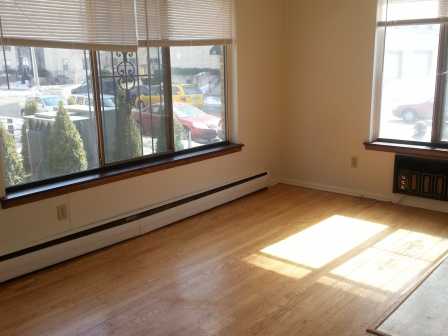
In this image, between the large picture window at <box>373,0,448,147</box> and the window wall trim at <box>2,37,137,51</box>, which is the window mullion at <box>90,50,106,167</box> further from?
the large picture window at <box>373,0,448,147</box>

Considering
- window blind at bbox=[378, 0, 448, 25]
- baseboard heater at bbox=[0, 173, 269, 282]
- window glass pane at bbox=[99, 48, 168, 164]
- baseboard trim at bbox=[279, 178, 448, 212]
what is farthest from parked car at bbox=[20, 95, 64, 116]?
window blind at bbox=[378, 0, 448, 25]

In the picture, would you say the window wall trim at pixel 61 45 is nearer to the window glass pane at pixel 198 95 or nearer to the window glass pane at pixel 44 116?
the window glass pane at pixel 44 116

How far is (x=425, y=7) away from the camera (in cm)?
405

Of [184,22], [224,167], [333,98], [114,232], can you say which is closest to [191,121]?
[224,167]

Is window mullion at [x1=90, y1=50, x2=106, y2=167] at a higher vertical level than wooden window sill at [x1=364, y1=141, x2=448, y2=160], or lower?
higher

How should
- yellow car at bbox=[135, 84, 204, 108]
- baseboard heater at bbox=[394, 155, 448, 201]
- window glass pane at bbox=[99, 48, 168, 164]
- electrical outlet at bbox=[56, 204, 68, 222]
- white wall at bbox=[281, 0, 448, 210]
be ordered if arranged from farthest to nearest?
white wall at bbox=[281, 0, 448, 210]
baseboard heater at bbox=[394, 155, 448, 201]
yellow car at bbox=[135, 84, 204, 108]
window glass pane at bbox=[99, 48, 168, 164]
electrical outlet at bbox=[56, 204, 68, 222]

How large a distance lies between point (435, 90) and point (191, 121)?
7.27 ft

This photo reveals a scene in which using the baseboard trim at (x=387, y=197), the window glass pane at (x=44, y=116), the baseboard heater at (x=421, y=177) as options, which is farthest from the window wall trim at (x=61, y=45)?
the baseboard heater at (x=421, y=177)

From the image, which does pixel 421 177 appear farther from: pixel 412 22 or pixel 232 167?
pixel 232 167

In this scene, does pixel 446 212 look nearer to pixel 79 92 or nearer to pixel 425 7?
pixel 425 7

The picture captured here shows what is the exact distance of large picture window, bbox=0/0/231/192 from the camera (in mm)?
3033

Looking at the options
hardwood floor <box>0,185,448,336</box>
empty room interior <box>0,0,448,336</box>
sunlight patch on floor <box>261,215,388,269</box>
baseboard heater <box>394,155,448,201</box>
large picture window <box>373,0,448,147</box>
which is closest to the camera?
hardwood floor <box>0,185,448,336</box>

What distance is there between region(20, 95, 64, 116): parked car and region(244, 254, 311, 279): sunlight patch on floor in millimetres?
1747

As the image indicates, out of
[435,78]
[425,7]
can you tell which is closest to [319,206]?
[435,78]
